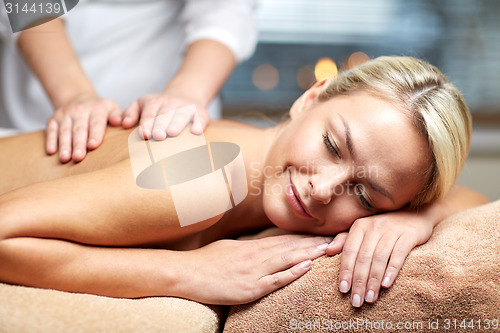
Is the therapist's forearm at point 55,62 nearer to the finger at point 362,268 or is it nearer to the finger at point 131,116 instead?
the finger at point 131,116

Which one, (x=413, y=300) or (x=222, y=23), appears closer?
(x=413, y=300)

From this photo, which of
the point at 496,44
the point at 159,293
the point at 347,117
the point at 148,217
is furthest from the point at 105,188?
the point at 496,44

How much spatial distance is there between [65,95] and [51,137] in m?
0.16

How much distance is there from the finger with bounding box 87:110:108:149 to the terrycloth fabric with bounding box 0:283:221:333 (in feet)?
1.06

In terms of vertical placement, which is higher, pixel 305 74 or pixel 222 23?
pixel 222 23

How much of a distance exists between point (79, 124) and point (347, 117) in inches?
21.2

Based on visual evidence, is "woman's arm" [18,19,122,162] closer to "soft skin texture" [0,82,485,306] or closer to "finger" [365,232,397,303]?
"soft skin texture" [0,82,485,306]

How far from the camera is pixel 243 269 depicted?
0.80 m

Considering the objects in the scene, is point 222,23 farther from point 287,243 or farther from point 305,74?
point 305,74

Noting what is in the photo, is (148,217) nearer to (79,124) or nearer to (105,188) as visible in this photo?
(105,188)

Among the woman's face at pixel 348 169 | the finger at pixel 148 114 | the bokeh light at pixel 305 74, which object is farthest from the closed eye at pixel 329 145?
the bokeh light at pixel 305 74

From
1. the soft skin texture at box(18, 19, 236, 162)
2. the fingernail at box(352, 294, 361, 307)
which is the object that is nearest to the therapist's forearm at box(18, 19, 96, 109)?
the soft skin texture at box(18, 19, 236, 162)

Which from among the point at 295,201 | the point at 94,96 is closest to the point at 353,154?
the point at 295,201

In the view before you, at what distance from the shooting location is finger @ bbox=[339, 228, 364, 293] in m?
0.74
